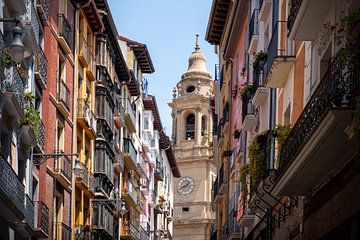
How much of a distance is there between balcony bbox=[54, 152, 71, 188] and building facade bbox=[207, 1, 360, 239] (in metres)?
5.87

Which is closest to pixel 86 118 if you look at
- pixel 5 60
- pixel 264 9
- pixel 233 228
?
pixel 233 228

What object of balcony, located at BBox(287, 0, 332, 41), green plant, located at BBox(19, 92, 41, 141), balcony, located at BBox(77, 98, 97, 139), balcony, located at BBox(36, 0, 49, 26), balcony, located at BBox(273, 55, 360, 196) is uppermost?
balcony, located at BBox(36, 0, 49, 26)

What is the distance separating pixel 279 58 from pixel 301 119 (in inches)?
243

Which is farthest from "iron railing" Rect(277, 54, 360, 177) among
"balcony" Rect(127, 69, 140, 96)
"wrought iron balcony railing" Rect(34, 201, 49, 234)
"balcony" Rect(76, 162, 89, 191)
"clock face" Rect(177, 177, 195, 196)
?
"clock face" Rect(177, 177, 195, 196)

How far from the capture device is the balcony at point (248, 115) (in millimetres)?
34875

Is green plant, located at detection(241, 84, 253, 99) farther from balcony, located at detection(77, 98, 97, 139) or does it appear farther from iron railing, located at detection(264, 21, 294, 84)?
balcony, located at detection(77, 98, 97, 139)

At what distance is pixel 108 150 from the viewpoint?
4688cm

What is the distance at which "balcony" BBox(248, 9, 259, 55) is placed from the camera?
34.3 metres

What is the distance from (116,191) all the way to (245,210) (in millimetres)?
18472

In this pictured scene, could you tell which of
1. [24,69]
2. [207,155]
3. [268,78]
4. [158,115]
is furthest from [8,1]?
[207,155]

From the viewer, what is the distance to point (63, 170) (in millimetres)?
36344

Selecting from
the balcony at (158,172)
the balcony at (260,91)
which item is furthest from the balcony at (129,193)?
the balcony at (260,91)

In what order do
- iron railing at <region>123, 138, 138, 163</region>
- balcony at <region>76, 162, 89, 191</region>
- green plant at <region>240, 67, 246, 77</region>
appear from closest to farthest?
1. green plant at <region>240, 67, 246, 77</region>
2. balcony at <region>76, 162, 89, 191</region>
3. iron railing at <region>123, 138, 138, 163</region>

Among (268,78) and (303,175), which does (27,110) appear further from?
(303,175)
